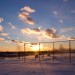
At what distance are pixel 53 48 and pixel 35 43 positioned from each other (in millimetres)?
3193

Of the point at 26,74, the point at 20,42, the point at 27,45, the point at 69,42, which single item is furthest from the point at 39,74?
the point at 20,42

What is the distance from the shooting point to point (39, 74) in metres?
15.5

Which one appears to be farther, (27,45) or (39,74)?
(27,45)

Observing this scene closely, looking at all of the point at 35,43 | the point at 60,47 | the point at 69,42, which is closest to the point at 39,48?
the point at 35,43

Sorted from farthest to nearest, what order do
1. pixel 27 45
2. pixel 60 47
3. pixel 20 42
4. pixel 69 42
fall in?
1. pixel 20 42
2. pixel 27 45
3. pixel 60 47
4. pixel 69 42

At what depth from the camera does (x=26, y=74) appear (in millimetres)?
15586

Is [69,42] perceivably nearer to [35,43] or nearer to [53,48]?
[53,48]

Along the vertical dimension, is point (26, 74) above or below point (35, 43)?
below

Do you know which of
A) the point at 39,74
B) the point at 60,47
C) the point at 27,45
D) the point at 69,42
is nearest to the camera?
the point at 39,74

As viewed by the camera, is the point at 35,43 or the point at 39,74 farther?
the point at 35,43

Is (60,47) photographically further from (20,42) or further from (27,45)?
(20,42)

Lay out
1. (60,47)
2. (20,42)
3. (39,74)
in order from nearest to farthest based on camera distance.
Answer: (39,74)
(60,47)
(20,42)

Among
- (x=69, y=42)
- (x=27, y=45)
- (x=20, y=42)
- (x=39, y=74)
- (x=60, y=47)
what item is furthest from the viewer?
(x=20, y=42)

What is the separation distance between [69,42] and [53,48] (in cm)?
415
